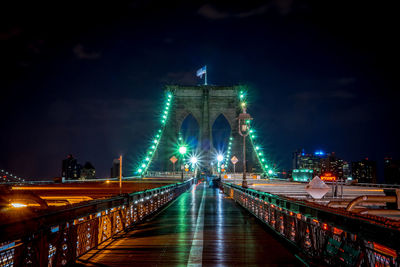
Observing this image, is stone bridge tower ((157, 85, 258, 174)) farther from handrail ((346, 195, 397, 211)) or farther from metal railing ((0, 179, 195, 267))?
handrail ((346, 195, 397, 211))

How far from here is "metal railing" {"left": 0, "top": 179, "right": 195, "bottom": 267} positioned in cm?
357

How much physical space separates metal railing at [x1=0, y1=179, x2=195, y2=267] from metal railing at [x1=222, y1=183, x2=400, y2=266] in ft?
11.3

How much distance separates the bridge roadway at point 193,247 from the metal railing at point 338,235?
508mm

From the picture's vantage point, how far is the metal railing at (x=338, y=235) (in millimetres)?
3111

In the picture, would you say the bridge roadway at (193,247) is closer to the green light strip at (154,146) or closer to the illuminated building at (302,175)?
the illuminated building at (302,175)

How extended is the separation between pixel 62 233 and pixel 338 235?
3.55 metres

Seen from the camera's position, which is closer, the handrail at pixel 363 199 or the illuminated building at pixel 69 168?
the handrail at pixel 363 199

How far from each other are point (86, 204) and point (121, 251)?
1240 millimetres

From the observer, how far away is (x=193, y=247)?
22.1 feet

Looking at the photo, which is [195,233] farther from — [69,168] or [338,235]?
[69,168]

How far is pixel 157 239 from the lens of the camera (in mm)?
7500

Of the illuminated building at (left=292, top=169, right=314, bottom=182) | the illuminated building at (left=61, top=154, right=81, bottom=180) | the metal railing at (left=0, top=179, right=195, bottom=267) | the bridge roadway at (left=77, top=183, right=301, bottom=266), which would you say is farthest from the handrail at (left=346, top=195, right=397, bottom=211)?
the illuminated building at (left=61, top=154, right=81, bottom=180)

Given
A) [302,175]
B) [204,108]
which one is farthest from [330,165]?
[204,108]

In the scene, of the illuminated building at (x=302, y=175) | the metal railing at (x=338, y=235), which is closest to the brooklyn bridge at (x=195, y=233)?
the metal railing at (x=338, y=235)
